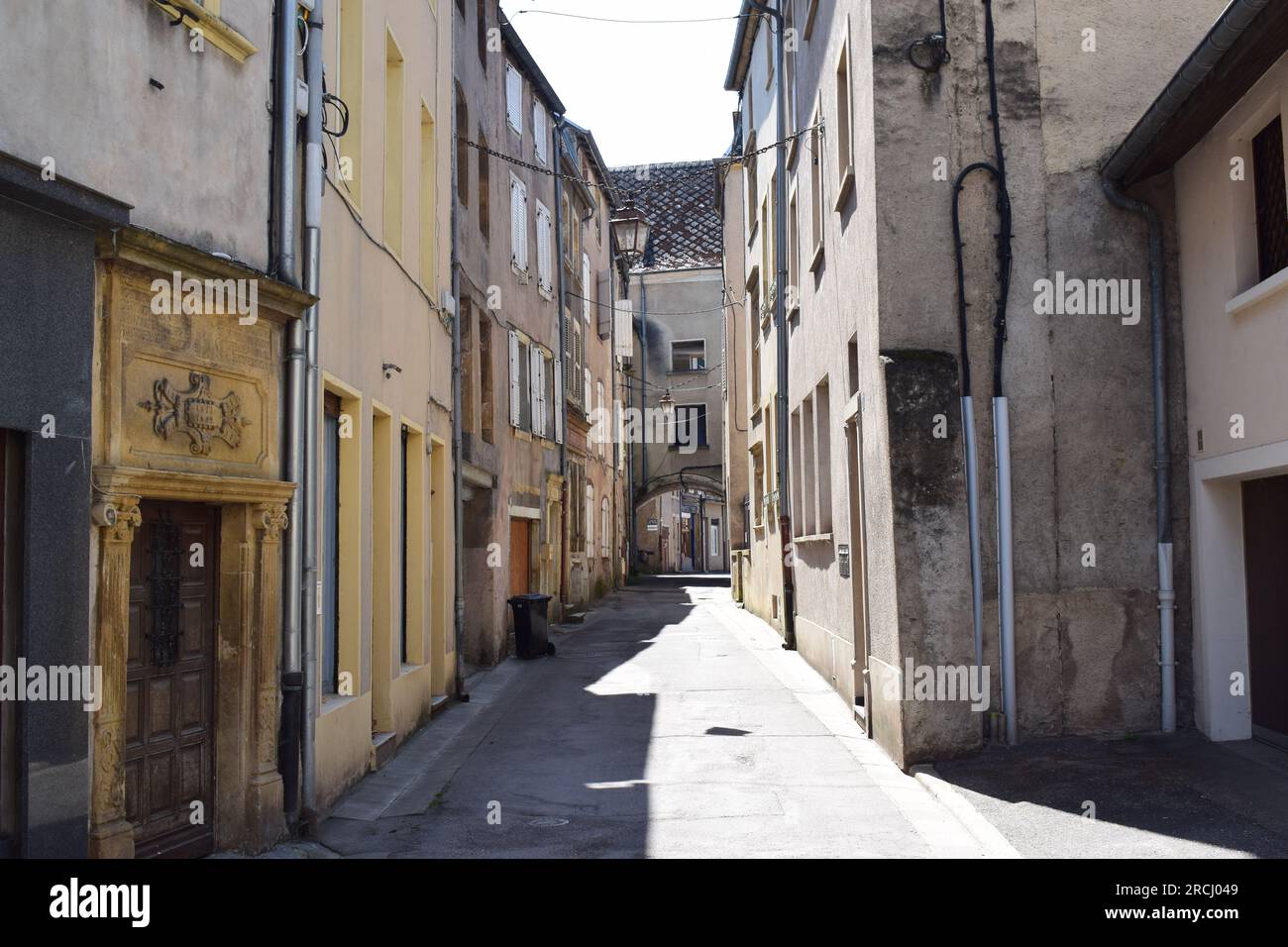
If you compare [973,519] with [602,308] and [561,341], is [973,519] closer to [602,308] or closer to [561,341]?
[561,341]

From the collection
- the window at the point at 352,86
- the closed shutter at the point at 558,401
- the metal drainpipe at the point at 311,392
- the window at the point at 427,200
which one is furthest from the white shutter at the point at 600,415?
the metal drainpipe at the point at 311,392

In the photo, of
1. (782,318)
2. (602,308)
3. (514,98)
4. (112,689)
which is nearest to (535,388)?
(514,98)

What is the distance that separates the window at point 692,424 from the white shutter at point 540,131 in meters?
17.5

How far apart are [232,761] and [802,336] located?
10.5 meters

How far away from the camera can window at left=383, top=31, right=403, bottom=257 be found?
10992mm

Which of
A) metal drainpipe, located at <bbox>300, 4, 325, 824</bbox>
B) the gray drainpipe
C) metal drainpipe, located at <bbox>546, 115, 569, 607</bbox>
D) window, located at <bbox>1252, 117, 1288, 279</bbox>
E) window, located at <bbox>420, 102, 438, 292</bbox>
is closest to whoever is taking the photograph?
metal drainpipe, located at <bbox>300, 4, 325, 824</bbox>

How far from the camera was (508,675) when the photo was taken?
630 inches

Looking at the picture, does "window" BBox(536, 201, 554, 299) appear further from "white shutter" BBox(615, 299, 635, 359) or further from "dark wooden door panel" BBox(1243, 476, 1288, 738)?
"dark wooden door panel" BBox(1243, 476, 1288, 738)

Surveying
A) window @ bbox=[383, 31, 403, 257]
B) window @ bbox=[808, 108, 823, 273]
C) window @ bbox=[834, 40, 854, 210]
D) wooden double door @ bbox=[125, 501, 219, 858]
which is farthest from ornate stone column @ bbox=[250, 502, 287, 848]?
window @ bbox=[808, 108, 823, 273]

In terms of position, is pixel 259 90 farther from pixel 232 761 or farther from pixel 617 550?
pixel 617 550

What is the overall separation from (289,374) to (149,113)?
73.1 inches

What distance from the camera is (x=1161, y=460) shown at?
9.09 metres

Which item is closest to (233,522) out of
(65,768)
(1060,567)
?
(65,768)

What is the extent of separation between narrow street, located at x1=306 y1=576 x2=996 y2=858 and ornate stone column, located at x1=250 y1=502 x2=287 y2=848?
469 mm
